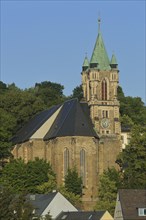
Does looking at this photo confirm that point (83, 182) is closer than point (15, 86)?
Yes

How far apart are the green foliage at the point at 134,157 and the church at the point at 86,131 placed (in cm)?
303

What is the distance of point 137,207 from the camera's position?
84125 millimetres

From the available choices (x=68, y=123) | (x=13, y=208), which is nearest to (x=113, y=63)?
(x=68, y=123)

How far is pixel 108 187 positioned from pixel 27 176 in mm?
10045

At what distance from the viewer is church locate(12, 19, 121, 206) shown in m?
117

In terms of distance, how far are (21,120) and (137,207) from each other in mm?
51175

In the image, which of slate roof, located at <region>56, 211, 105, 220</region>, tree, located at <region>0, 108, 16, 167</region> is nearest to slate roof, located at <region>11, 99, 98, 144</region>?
tree, located at <region>0, 108, 16, 167</region>

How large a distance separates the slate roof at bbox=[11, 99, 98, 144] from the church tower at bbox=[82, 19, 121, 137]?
144cm

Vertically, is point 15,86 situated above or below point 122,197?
above

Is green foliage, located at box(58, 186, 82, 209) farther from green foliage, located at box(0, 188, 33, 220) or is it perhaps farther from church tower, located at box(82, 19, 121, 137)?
green foliage, located at box(0, 188, 33, 220)

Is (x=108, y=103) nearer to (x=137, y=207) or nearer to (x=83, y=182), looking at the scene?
(x=83, y=182)

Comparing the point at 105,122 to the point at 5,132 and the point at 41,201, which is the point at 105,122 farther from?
the point at 41,201

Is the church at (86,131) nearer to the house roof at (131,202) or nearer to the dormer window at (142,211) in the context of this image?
the house roof at (131,202)

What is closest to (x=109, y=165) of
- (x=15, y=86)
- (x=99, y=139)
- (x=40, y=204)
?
(x=99, y=139)
